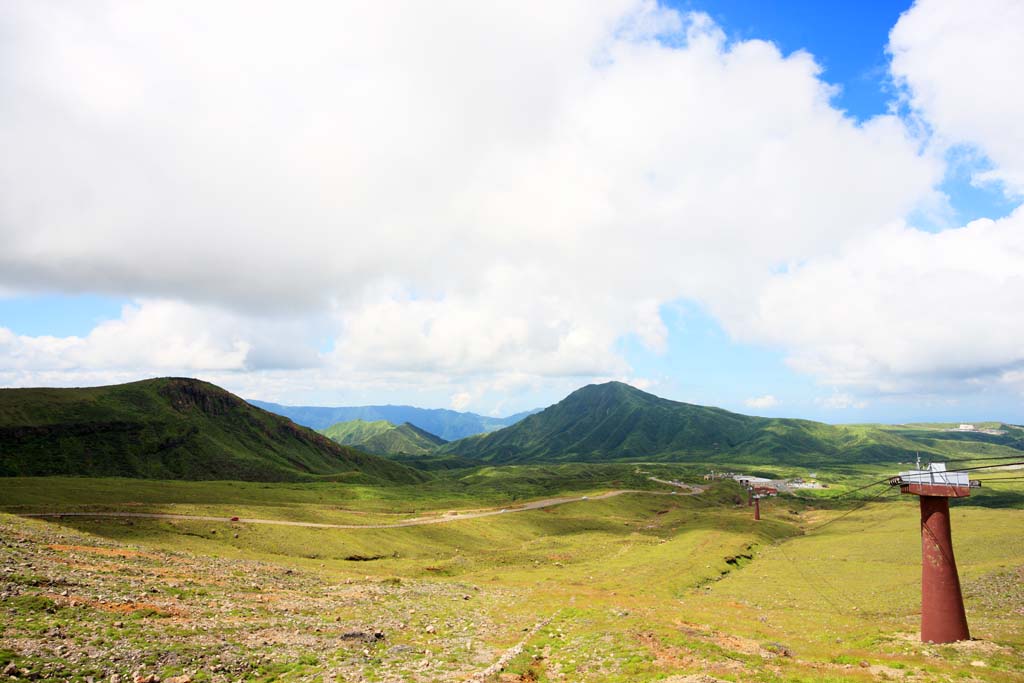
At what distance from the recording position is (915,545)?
105 meters

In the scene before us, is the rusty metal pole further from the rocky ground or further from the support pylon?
the rocky ground

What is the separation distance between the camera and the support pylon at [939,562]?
143 feet

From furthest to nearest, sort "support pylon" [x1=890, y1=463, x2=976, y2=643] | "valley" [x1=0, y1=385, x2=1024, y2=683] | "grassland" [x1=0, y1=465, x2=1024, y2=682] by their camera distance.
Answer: "support pylon" [x1=890, y1=463, x2=976, y2=643] < "grassland" [x1=0, y1=465, x2=1024, y2=682] < "valley" [x1=0, y1=385, x2=1024, y2=683]

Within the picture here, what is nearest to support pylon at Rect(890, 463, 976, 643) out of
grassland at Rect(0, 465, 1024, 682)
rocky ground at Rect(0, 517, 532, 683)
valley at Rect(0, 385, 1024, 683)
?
valley at Rect(0, 385, 1024, 683)

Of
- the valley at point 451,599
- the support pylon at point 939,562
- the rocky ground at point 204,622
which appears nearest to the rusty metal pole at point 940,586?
the support pylon at point 939,562

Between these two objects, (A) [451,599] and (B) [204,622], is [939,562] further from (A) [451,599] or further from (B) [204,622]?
(B) [204,622]

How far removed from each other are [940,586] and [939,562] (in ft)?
6.72

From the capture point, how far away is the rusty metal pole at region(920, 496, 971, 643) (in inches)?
1716

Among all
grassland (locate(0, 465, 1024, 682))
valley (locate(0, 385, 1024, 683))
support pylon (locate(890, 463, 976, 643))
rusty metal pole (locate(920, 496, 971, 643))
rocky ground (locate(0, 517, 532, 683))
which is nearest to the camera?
rocky ground (locate(0, 517, 532, 683))

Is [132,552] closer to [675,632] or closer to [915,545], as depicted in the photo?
[675,632]

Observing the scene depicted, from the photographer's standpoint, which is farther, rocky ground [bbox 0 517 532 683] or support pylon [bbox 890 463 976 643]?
support pylon [bbox 890 463 976 643]

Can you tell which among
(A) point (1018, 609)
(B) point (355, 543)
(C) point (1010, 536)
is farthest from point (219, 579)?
(C) point (1010, 536)

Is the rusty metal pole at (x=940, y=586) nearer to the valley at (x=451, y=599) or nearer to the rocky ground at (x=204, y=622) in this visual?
the valley at (x=451, y=599)

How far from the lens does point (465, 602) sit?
61219 mm
